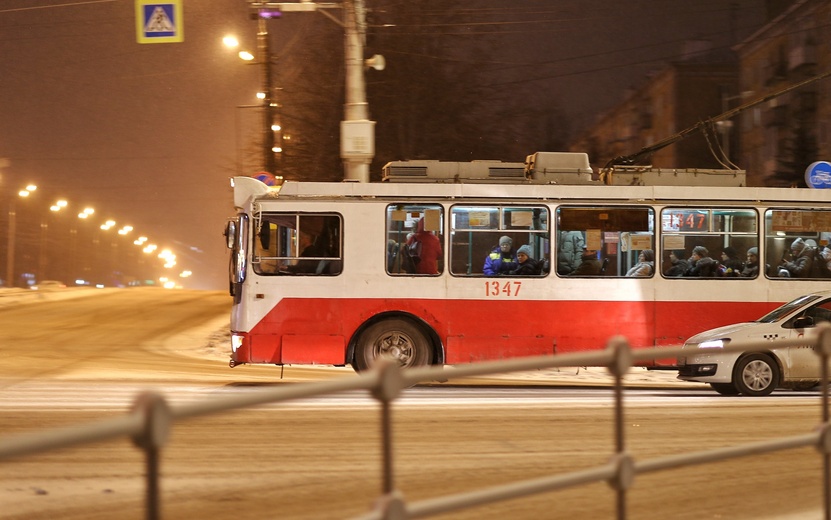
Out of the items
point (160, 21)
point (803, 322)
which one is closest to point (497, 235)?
point (803, 322)

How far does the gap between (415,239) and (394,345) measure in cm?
161

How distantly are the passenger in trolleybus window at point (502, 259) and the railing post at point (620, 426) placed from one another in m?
10.1

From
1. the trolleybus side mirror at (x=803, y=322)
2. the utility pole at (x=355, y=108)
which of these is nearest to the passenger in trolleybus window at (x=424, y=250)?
the utility pole at (x=355, y=108)

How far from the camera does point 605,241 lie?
1478cm

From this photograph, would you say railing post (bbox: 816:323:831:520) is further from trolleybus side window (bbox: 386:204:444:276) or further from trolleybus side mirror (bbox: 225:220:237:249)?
trolleybus side mirror (bbox: 225:220:237:249)

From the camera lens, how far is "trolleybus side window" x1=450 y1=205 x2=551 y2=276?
1459 cm

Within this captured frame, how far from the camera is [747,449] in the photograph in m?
5.13

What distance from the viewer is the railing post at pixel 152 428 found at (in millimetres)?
2684

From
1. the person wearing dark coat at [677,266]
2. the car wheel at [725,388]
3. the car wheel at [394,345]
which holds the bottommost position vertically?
the car wheel at [725,388]

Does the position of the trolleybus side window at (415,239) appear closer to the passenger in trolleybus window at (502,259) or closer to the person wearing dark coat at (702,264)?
the passenger in trolleybus window at (502,259)

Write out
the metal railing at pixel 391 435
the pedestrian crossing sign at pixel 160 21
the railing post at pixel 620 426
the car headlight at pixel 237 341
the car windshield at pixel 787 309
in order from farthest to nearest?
the pedestrian crossing sign at pixel 160 21 → the car headlight at pixel 237 341 → the car windshield at pixel 787 309 → the railing post at pixel 620 426 → the metal railing at pixel 391 435

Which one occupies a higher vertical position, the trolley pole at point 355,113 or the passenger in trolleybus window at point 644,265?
the trolley pole at point 355,113

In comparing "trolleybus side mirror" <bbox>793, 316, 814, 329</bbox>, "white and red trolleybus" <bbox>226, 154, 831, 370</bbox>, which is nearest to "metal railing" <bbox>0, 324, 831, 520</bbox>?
"trolleybus side mirror" <bbox>793, 316, 814, 329</bbox>

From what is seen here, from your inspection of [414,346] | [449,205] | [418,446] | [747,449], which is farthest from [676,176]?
[418,446]
